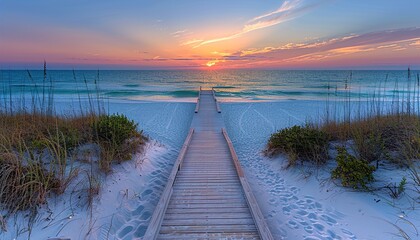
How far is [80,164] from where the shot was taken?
4.62 meters

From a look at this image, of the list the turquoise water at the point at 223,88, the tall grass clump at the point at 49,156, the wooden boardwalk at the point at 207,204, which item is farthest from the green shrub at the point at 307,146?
the tall grass clump at the point at 49,156

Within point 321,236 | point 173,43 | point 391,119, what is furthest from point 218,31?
point 321,236

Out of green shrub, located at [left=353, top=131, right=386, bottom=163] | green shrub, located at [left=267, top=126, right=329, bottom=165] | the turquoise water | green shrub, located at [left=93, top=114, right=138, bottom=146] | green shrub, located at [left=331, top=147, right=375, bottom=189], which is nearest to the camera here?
green shrub, located at [left=331, top=147, right=375, bottom=189]

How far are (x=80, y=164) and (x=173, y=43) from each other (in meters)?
12.5

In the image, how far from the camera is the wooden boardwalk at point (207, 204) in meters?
3.36

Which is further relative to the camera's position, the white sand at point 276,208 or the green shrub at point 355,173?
the green shrub at point 355,173

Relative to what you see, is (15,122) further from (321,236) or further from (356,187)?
(356,187)

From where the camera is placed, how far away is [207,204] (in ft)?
13.3

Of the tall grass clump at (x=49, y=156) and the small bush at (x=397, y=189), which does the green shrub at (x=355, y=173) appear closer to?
the small bush at (x=397, y=189)

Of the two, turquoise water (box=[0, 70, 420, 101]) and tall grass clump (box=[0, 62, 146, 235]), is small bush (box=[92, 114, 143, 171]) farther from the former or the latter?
turquoise water (box=[0, 70, 420, 101])

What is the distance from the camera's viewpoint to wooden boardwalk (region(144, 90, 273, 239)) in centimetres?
336

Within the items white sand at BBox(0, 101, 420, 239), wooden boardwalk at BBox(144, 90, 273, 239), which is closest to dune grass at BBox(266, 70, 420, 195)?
white sand at BBox(0, 101, 420, 239)

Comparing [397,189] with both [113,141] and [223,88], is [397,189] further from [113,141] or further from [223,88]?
[223,88]

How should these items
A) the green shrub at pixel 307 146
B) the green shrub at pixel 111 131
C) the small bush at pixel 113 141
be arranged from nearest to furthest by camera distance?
the small bush at pixel 113 141
the green shrub at pixel 307 146
the green shrub at pixel 111 131
